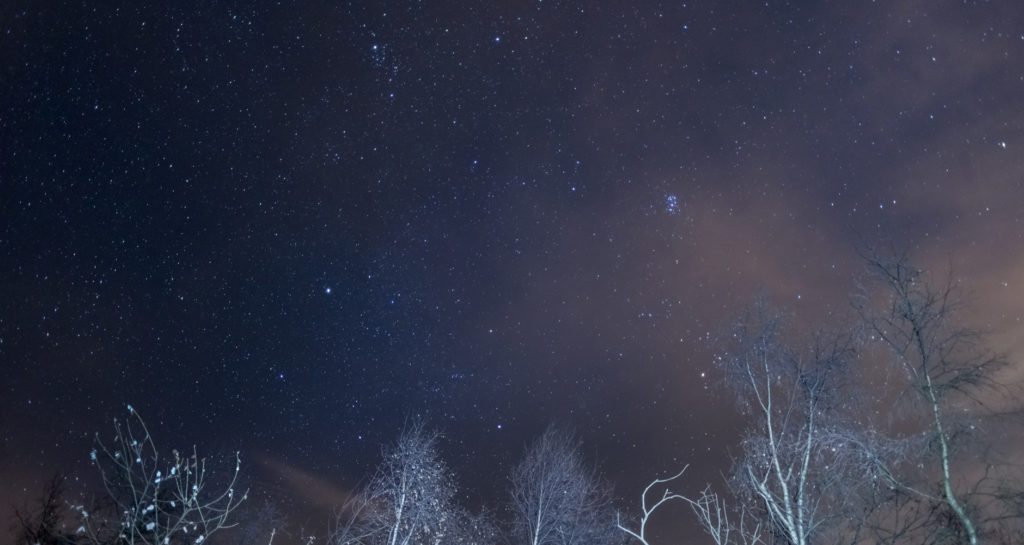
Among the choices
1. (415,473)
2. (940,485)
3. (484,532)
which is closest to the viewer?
(940,485)

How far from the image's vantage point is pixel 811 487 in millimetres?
15805

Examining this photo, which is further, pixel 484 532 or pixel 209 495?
pixel 209 495

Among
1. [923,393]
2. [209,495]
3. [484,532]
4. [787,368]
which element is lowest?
[209,495]

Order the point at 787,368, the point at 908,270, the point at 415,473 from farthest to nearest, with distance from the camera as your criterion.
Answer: the point at 415,473 < the point at 787,368 < the point at 908,270

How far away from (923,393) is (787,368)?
4463 millimetres

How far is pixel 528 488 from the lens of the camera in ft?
95.5

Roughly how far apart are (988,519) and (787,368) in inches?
251

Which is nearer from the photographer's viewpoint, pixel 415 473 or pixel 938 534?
pixel 938 534

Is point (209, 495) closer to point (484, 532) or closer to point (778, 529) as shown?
point (484, 532)

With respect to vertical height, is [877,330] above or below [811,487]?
above

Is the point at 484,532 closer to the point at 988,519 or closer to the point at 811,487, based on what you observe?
the point at 811,487

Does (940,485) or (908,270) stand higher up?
(908,270)

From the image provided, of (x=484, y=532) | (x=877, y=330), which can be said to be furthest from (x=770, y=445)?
(x=484, y=532)

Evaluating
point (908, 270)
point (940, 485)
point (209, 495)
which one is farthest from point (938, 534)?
point (209, 495)
